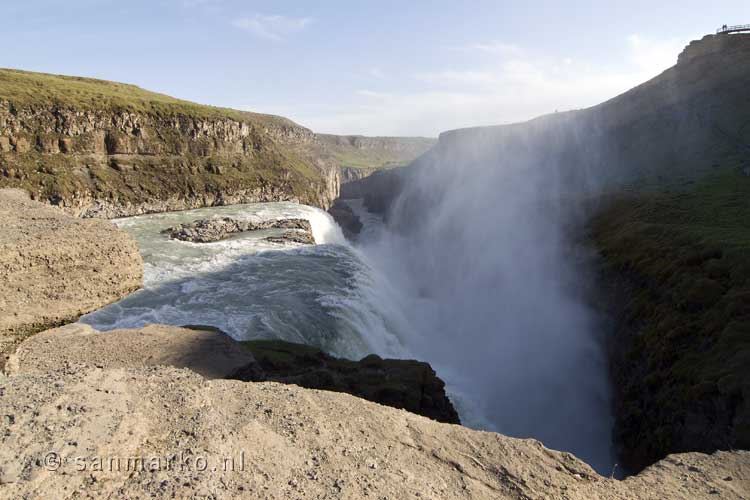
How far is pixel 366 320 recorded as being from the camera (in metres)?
20.9

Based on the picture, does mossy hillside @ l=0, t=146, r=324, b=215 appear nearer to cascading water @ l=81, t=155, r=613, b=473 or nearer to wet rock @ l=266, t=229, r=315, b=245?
cascading water @ l=81, t=155, r=613, b=473

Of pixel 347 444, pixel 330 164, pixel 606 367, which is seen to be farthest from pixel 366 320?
pixel 330 164

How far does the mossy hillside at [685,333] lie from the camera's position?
37.7 feet

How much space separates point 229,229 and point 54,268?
34.9m

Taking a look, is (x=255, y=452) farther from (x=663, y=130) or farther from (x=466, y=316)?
(x=663, y=130)

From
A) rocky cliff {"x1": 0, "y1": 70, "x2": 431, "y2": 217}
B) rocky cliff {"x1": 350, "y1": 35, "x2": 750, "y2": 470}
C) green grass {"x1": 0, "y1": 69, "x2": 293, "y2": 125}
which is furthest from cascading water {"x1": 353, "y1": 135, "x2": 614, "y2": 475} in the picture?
green grass {"x1": 0, "y1": 69, "x2": 293, "y2": 125}

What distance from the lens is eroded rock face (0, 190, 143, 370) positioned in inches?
261

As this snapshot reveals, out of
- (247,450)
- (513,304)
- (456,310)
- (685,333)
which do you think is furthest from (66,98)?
(685,333)

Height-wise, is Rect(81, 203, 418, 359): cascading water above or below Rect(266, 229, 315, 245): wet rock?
below

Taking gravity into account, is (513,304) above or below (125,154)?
below

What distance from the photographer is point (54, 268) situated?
7.22 metres

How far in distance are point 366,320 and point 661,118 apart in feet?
125

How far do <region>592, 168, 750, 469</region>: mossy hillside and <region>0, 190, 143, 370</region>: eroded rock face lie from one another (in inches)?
563

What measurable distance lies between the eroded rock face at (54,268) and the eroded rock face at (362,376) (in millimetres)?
3940
